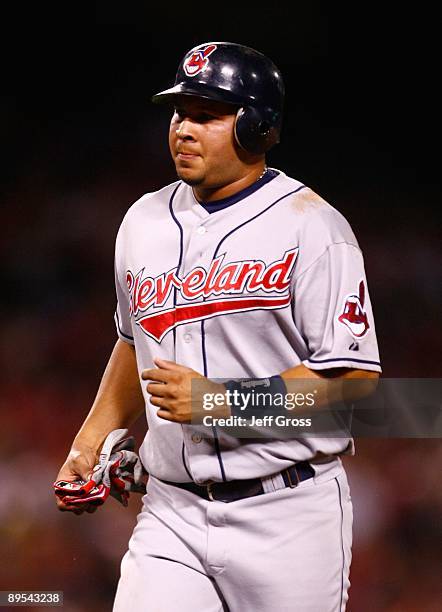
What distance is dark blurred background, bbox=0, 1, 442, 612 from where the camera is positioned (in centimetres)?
325

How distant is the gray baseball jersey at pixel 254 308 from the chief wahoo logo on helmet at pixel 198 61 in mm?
249

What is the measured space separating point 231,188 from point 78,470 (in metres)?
0.63

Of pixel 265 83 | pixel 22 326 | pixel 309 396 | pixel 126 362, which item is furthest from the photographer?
pixel 22 326

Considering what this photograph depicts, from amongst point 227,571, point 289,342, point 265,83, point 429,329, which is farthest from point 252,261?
point 429,329

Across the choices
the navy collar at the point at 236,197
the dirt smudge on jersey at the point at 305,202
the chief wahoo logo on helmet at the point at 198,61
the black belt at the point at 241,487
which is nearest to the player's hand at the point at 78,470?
the black belt at the point at 241,487

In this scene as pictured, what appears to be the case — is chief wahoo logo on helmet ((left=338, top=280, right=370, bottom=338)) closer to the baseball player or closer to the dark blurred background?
the baseball player

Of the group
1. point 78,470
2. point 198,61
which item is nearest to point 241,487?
point 78,470

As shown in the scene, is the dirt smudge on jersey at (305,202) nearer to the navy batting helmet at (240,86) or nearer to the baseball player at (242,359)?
the baseball player at (242,359)

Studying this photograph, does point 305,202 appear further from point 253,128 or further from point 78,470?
point 78,470

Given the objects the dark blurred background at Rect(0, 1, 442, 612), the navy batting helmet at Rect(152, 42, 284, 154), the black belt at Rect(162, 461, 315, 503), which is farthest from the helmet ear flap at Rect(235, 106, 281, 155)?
the dark blurred background at Rect(0, 1, 442, 612)

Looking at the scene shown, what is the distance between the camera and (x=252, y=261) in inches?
79.2

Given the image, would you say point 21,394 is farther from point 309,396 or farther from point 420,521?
point 309,396

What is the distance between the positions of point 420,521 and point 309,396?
5.66 feet

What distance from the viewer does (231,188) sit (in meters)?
2.11
